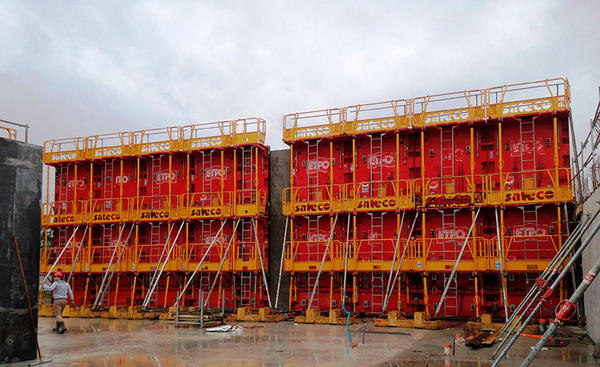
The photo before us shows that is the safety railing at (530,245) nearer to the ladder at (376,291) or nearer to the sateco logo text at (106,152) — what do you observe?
the ladder at (376,291)

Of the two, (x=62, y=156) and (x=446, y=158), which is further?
(x=62, y=156)

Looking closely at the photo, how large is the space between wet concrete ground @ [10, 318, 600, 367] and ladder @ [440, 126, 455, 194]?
692cm

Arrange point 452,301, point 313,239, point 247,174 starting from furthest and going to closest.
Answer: point 247,174
point 313,239
point 452,301

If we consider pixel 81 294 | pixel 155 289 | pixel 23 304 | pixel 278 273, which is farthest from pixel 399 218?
pixel 81 294

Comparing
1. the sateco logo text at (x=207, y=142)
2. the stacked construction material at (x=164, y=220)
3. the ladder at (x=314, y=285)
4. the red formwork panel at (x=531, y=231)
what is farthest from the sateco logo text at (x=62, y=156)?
the red formwork panel at (x=531, y=231)

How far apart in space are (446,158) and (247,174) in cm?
1053

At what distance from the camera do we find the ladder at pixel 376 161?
27.0 metres

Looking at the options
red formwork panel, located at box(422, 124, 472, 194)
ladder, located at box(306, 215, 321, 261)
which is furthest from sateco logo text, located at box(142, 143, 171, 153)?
red formwork panel, located at box(422, 124, 472, 194)

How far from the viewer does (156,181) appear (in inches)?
1273

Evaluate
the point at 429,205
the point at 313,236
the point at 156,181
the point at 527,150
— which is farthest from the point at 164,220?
the point at 527,150

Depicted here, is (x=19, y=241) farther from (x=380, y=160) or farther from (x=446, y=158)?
(x=446, y=158)

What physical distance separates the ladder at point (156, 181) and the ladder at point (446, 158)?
1573 cm

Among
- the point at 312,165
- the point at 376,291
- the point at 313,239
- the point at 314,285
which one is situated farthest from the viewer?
the point at 312,165

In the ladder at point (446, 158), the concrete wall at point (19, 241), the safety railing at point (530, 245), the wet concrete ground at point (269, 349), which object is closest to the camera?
the concrete wall at point (19, 241)
